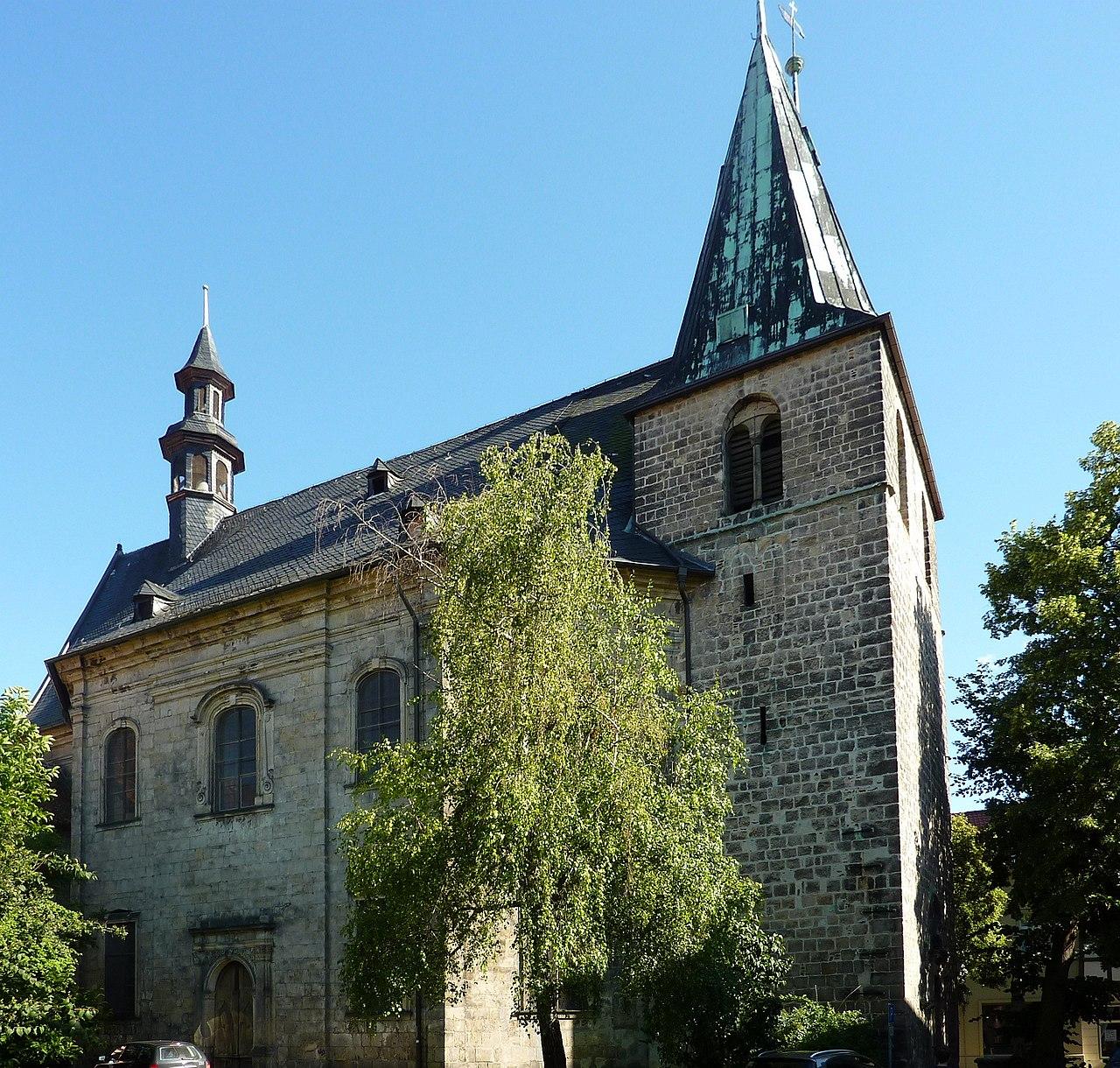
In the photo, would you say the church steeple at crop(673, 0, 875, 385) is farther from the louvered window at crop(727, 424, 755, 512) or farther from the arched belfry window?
the louvered window at crop(727, 424, 755, 512)

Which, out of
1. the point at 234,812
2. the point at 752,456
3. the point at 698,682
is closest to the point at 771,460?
the point at 752,456

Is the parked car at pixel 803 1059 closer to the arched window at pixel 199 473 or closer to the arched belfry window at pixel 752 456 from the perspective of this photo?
the arched belfry window at pixel 752 456

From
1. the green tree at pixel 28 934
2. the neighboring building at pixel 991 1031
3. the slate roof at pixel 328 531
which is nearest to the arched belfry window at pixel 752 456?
the slate roof at pixel 328 531

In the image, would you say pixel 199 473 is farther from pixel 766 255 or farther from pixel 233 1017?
pixel 766 255

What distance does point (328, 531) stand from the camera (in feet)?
88.8

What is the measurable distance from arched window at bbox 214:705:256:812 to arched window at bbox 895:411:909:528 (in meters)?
12.4

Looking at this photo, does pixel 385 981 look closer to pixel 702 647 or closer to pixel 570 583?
pixel 570 583

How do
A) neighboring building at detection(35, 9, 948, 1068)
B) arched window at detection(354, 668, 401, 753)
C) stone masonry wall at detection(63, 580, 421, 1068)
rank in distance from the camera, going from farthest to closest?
arched window at detection(354, 668, 401, 753) < stone masonry wall at detection(63, 580, 421, 1068) < neighboring building at detection(35, 9, 948, 1068)

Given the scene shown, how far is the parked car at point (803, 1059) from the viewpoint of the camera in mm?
14695

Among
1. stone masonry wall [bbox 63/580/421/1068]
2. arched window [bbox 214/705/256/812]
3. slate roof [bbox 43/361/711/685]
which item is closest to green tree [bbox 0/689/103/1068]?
stone masonry wall [bbox 63/580/421/1068]

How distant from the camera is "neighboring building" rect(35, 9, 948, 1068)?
20344mm

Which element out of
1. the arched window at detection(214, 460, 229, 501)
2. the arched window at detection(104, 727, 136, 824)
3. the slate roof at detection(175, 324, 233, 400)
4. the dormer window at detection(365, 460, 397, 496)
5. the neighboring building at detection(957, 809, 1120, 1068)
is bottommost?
the neighboring building at detection(957, 809, 1120, 1068)

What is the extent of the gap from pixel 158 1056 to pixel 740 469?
13159 millimetres

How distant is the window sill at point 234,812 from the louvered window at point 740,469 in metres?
9.78
